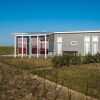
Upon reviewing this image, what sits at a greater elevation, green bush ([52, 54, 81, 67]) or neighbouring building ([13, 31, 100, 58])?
neighbouring building ([13, 31, 100, 58])

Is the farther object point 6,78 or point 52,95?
point 6,78

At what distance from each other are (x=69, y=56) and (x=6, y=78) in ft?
35.5

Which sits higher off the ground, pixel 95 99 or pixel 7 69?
pixel 7 69

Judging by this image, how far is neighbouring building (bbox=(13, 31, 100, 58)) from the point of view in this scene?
3582 cm

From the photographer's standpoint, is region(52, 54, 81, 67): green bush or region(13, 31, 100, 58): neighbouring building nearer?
region(52, 54, 81, 67): green bush

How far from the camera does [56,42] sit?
38.8 meters

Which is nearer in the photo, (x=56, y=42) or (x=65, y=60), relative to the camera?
Answer: (x=65, y=60)

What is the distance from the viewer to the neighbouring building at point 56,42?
118ft

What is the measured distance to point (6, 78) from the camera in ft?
27.3

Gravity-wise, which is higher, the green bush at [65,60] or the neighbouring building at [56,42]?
the neighbouring building at [56,42]

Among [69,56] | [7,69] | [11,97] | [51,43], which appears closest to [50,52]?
[51,43]

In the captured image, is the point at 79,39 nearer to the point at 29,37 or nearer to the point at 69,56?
the point at 29,37

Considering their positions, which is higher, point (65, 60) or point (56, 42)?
point (56, 42)

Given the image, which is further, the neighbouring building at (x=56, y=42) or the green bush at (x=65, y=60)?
the neighbouring building at (x=56, y=42)
